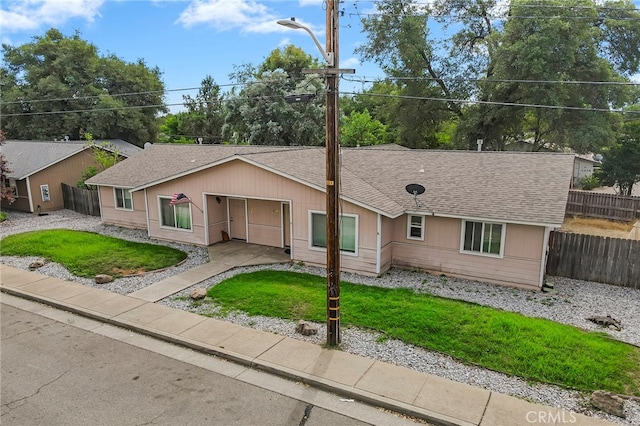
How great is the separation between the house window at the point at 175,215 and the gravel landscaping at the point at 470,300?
95cm

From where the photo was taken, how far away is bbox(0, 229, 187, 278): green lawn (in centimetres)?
1502

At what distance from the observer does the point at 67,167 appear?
27.2 meters

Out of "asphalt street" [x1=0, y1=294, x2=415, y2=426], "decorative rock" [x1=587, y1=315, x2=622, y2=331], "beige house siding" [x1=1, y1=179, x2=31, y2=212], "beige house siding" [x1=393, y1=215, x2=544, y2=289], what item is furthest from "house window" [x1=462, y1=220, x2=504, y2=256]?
"beige house siding" [x1=1, y1=179, x2=31, y2=212]

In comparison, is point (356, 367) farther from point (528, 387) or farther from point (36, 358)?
point (36, 358)

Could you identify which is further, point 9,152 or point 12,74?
point 12,74

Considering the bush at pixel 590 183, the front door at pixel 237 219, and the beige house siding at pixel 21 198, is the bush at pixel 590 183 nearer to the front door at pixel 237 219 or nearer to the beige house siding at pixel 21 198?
the front door at pixel 237 219

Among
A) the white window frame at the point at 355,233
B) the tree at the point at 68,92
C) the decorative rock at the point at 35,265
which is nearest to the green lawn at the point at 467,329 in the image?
the white window frame at the point at 355,233

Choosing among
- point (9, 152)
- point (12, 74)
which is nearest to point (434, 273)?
point (9, 152)

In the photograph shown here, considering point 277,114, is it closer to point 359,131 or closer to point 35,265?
point 359,131

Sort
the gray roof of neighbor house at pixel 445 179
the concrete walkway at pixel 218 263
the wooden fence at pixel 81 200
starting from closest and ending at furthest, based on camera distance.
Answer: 1. the concrete walkway at pixel 218 263
2. the gray roof of neighbor house at pixel 445 179
3. the wooden fence at pixel 81 200

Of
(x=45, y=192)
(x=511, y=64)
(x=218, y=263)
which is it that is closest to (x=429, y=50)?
(x=511, y=64)

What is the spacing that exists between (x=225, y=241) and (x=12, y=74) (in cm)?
4165

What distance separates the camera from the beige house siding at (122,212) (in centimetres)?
2067

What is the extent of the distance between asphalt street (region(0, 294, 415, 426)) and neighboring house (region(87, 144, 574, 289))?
22.5 ft
